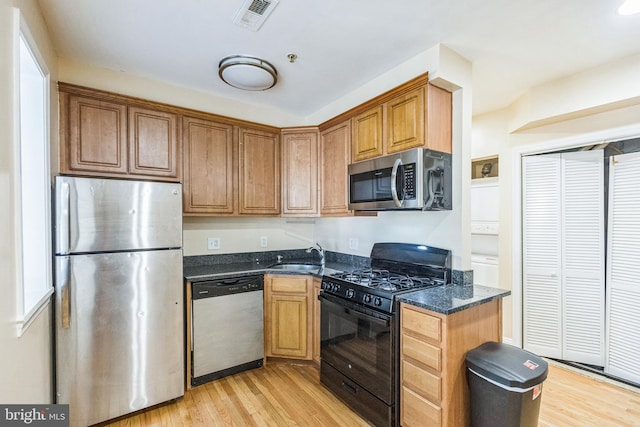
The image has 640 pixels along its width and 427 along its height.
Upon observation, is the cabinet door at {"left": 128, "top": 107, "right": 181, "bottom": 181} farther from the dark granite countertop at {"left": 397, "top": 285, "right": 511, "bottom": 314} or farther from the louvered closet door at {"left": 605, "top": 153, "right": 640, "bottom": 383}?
the louvered closet door at {"left": 605, "top": 153, "right": 640, "bottom": 383}

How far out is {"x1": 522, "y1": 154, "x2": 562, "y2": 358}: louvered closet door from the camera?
9.55 ft

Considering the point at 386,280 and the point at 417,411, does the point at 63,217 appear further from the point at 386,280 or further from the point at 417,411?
the point at 417,411

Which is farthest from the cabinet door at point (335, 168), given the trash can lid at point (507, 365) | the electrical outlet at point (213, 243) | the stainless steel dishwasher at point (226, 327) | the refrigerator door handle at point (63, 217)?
the refrigerator door handle at point (63, 217)

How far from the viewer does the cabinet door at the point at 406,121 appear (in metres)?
2.15

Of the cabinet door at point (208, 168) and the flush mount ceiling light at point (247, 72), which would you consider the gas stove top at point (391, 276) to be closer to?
the cabinet door at point (208, 168)

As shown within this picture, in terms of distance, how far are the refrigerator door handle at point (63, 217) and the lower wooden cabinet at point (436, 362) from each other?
2.22 metres

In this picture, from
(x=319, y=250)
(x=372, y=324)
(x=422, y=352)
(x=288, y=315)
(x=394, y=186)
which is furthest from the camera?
(x=319, y=250)

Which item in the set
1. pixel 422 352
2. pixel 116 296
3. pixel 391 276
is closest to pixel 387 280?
pixel 391 276

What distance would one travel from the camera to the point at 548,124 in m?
2.86

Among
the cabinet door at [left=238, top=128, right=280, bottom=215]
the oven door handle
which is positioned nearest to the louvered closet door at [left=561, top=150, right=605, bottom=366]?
the oven door handle

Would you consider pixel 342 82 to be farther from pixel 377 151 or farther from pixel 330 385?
pixel 330 385

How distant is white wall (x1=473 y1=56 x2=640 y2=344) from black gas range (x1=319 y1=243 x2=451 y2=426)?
1.37 meters

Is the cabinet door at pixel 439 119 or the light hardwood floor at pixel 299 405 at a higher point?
the cabinet door at pixel 439 119

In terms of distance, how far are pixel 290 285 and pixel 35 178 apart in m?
1.99
